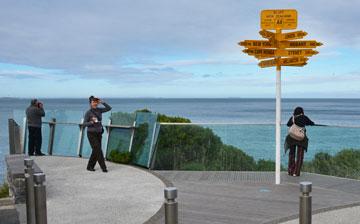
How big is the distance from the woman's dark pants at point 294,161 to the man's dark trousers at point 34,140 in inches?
305

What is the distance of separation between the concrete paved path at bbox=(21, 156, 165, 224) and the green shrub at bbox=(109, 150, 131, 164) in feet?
1.08

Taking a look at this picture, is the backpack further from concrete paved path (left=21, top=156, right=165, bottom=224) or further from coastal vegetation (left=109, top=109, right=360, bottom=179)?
concrete paved path (left=21, top=156, right=165, bottom=224)

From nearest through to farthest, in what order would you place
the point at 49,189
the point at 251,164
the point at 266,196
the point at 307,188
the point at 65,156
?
the point at 307,188
the point at 266,196
the point at 49,189
the point at 251,164
the point at 65,156

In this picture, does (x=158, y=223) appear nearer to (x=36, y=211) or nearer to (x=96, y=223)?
(x=96, y=223)

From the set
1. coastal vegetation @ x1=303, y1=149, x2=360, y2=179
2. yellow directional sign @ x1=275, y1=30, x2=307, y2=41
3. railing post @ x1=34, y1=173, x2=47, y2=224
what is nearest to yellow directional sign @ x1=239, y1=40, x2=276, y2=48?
yellow directional sign @ x1=275, y1=30, x2=307, y2=41

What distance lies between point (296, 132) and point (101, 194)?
4.46 metres

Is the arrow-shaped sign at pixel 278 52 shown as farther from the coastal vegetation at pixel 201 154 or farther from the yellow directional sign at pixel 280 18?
the coastal vegetation at pixel 201 154

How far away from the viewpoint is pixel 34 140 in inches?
578

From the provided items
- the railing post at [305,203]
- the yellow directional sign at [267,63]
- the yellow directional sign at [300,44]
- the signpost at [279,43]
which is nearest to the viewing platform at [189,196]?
the signpost at [279,43]

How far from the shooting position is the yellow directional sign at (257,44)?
9.50 m

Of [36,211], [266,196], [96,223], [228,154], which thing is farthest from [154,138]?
[36,211]

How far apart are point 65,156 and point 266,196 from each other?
7735mm

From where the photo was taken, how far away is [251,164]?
11430 millimetres

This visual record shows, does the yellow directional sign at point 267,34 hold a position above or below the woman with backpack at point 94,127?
above
